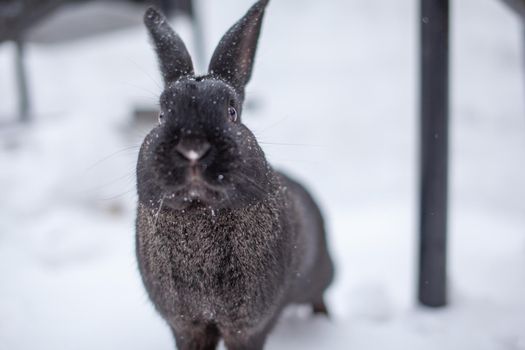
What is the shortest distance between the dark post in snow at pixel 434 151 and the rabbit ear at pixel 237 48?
87 centimetres

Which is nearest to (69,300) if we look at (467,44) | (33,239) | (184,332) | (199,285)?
(33,239)

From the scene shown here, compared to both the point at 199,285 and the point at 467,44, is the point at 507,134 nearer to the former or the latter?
the point at 467,44

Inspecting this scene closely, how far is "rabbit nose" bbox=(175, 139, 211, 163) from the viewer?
123 centimetres

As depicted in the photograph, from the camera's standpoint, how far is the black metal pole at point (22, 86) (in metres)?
4.14

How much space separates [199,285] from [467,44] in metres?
4.58

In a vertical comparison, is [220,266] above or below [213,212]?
below

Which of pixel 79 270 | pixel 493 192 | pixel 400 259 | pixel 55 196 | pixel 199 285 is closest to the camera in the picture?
pixel 199 285

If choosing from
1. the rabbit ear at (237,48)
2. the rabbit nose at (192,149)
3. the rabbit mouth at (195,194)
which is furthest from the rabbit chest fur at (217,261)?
the rabbit ear at (237,48)

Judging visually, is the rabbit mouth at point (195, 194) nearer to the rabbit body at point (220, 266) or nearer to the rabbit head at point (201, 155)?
the rabbit head at point (201, 155)

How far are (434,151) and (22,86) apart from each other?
373 centimetres

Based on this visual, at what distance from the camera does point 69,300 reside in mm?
2514

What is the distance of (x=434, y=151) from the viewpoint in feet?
7.29

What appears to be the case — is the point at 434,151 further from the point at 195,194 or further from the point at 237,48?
the point at 195,194

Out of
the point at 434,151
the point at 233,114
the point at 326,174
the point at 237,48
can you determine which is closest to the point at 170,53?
the point at 237,48
